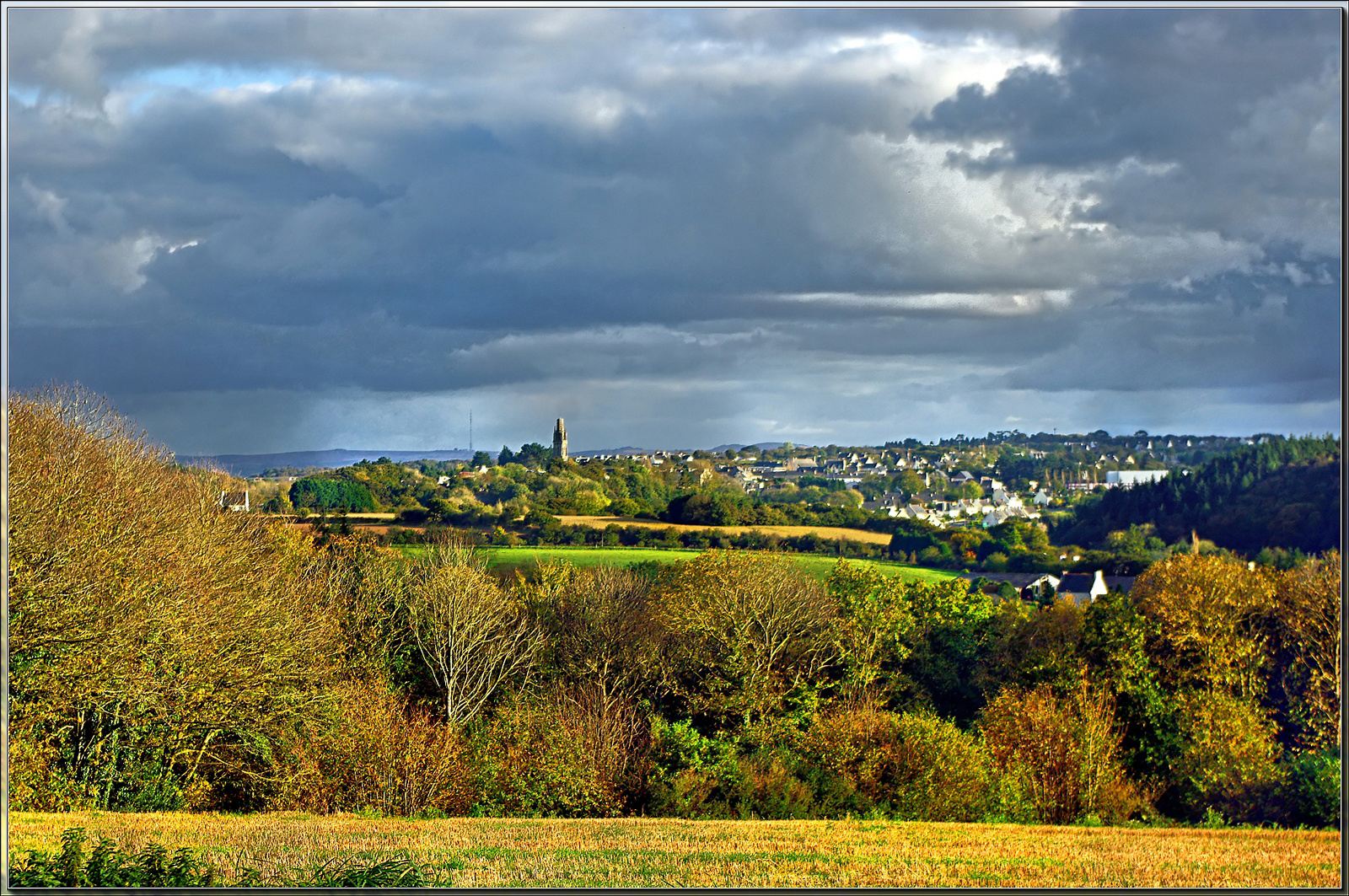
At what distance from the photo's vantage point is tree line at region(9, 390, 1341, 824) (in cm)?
2538

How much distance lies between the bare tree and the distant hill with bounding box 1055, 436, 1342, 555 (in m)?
23.5

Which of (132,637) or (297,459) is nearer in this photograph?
(132,637)

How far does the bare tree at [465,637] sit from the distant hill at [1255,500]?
77.2ft

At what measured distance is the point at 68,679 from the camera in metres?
21.8

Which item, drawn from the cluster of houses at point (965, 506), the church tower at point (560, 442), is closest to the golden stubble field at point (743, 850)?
the cluster of houses at point (965, 506)

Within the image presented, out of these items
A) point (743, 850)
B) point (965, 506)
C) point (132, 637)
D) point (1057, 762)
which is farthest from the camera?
point (965, 506)

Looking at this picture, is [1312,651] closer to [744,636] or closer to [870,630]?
[870,630]

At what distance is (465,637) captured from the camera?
4156 centimetres

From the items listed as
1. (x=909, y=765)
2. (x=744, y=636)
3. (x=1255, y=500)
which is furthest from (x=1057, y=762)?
(x=744, y=636)

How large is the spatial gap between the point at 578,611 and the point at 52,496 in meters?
26.3

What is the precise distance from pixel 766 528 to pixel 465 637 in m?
39.5

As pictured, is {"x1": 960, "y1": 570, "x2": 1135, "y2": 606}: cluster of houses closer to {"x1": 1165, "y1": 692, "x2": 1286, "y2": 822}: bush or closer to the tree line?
the tree line

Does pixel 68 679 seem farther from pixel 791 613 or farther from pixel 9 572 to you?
pixel 791 613

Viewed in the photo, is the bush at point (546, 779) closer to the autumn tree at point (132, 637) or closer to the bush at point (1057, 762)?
the autumn tree at point (132, 637)
